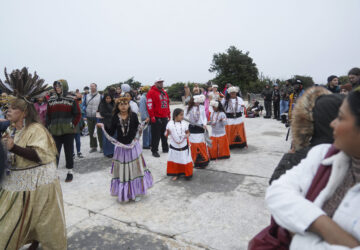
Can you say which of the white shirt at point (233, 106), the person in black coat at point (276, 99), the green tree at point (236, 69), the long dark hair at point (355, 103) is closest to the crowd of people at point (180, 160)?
the long dark hair at point (355, 103)

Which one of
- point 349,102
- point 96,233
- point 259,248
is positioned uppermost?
point 349,102

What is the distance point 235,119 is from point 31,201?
17.9 ft

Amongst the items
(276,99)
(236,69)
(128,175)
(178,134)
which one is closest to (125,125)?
(128,175)

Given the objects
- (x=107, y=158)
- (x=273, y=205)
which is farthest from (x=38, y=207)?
(x=107, y=158)

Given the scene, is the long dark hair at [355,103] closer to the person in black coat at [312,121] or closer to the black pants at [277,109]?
the person in black coat at [312,121]

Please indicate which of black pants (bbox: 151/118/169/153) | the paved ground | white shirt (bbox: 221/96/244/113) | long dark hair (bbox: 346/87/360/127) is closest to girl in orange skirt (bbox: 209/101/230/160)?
the paved ground

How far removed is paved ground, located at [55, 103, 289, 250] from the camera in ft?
9.34

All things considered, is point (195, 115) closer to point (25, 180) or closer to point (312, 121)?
point (25, 180)

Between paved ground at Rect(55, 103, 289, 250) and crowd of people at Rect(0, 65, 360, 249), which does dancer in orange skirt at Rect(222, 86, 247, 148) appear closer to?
crowd of people at Rect(0, 65, 360, 249)

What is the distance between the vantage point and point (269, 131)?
30.8 feet

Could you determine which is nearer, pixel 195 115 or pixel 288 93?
pixel 195 115

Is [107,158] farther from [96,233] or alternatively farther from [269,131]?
[269,131]

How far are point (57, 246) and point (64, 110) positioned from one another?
3167 millimetres

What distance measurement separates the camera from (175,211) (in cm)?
352
